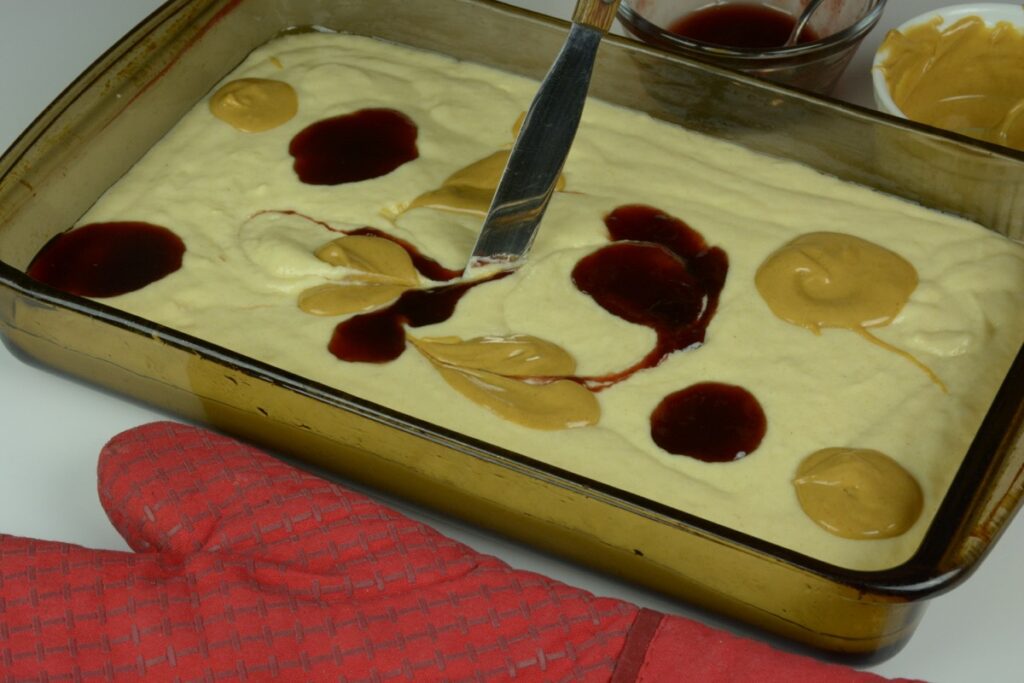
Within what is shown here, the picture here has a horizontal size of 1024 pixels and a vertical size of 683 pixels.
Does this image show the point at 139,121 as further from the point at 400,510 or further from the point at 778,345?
the point at 778,345

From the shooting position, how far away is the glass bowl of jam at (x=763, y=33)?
146 cm

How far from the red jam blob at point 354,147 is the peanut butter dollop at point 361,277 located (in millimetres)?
123

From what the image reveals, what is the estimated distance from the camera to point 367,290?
132 cm

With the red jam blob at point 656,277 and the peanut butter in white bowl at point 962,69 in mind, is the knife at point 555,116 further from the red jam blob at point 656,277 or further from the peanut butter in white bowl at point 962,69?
the peanut butter in white bowl at point 962,69

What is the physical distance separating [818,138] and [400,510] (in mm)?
596

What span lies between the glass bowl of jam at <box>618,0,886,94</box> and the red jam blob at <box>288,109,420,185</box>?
0.28m

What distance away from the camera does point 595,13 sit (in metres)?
1.30

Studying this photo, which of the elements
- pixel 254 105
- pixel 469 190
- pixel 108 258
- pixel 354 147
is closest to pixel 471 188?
pixel 469 190

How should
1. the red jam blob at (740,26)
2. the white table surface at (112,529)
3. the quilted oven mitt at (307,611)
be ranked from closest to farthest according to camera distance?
the quilted oven mitt at (307,611) < the white table surface at (112,529) < the red jam blob at (740,26)

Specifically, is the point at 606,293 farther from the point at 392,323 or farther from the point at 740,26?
the point at 740,26

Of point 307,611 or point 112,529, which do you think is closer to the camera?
point 307,611

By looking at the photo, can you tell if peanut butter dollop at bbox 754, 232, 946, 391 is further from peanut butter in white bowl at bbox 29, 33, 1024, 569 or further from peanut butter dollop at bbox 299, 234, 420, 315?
peanut butter dollop at bbox 299, 234, 420, 315

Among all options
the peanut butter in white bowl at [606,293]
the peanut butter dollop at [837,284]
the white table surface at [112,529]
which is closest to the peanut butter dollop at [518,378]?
the peanut butter in white bowl at [606,293]

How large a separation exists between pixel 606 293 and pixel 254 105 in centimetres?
47
